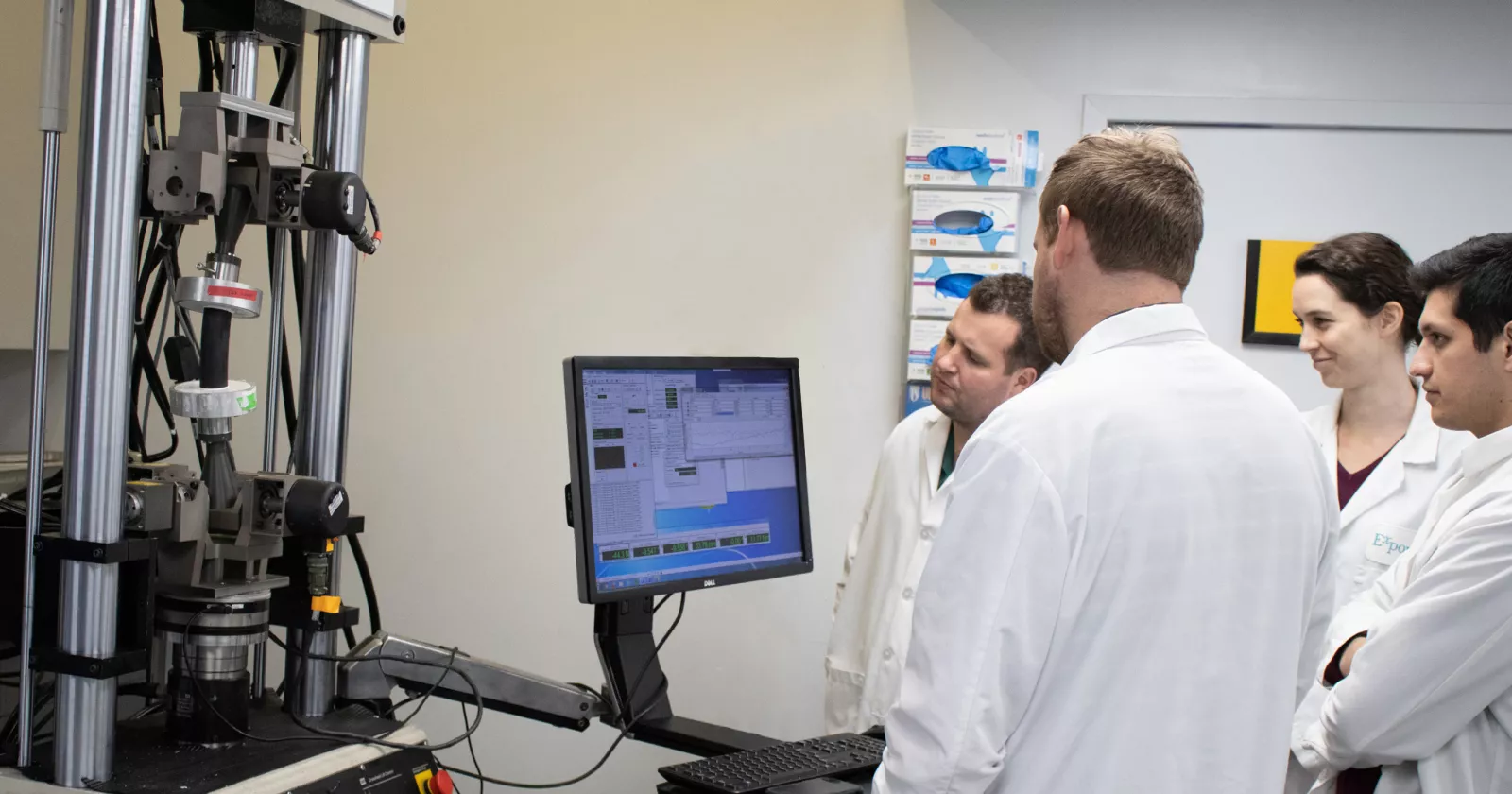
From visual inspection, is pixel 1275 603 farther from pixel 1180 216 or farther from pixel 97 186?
pixel 97 186

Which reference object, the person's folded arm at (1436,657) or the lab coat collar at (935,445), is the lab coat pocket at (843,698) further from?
the person's folded arm at (1436,657)

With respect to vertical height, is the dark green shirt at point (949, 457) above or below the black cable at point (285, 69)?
below

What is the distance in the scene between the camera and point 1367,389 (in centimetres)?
210

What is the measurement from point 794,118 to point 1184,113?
85 cm

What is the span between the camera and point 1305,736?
1.64 m

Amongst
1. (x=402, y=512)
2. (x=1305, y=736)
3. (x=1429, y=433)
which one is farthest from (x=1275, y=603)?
(x=402, y=512)

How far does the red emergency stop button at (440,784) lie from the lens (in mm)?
1353

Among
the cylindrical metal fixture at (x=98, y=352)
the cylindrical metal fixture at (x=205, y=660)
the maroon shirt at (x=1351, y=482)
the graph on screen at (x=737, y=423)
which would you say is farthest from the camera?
the maroon shirt at (x=1351, y=482)

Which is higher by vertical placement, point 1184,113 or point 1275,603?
point 1184,113

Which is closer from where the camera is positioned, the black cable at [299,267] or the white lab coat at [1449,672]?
the white lab coat at [1449,672]

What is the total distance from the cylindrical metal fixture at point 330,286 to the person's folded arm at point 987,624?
31.2 inches

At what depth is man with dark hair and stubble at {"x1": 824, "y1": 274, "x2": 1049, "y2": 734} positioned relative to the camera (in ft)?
6.61

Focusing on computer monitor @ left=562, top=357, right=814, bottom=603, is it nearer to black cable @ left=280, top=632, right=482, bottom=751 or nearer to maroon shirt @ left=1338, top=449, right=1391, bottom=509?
black cable @ left=280, top=632, right=482, bottom=751

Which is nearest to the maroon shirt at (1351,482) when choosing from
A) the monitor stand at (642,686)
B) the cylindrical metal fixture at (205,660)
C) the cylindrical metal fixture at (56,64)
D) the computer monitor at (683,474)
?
the computer monitor at (683,474)
